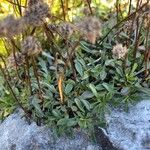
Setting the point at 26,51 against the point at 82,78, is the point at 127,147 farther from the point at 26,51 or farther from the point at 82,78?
the point at 26,51

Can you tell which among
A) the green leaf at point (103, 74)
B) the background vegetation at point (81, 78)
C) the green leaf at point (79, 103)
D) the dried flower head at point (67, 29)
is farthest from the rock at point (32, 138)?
the dried flower head at point (67, 29)

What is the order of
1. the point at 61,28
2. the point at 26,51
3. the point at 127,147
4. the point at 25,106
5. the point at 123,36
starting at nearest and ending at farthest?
the point at 26,51, the point at 61,28, the point at 127,147, the point at 25,106, the point at 123,36

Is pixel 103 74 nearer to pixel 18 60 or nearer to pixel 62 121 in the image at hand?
pixel 62 121

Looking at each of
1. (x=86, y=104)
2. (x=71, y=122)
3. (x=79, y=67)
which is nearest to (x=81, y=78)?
(x=79, y=67)

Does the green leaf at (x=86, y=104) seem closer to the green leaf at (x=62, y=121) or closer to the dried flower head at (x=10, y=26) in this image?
the green leaf at (x=62, y=121)

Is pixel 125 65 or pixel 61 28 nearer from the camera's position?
pixel 61 28

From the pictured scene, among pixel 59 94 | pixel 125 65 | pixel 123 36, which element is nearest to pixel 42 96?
pixel 59 94
